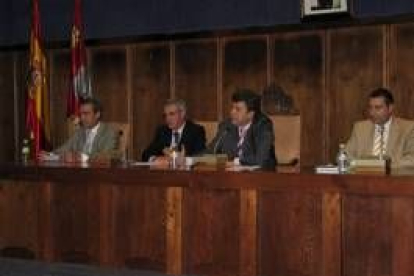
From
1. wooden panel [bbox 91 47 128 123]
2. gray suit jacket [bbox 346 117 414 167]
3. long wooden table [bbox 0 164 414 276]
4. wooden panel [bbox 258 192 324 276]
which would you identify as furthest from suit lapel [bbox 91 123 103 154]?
wooden panel [bbox 258 192 324 276]

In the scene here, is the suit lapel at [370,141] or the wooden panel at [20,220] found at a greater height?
the suit lapel at [370,141]

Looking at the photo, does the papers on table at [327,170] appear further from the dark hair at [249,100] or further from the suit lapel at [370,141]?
the dark hair at [249,100]

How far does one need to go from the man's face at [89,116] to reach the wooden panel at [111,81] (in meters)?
1.63

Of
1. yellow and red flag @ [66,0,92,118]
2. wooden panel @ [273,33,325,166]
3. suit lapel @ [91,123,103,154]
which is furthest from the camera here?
Answer: yellow and red flag @ [66,0,92,118]

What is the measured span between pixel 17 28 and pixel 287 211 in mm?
5160

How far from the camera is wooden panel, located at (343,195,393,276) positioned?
3.80 metres

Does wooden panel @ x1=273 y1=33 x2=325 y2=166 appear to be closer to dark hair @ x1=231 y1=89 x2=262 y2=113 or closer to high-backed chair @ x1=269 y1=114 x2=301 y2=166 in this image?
high-backed chair @ x1=269 y1=114 x2=301 y2=166

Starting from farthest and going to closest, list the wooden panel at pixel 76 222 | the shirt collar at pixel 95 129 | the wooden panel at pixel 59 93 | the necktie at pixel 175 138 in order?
the wooden panel at pixel 59 93, the shirt collar at pixel 95 129, the necktie at pixel 175 138, the wooden panel at pixel 76 222

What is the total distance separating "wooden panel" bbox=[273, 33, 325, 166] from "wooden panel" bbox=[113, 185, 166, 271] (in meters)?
2.41

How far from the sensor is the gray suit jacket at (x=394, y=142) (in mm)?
4840

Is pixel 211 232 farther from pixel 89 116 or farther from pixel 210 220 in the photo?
pixel 89 116

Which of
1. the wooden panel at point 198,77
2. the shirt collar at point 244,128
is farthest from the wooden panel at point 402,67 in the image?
the wooden panel at point 198,77

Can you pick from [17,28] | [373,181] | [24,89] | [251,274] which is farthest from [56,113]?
[373,181]

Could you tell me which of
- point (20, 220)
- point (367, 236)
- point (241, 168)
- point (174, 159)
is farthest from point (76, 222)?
point (367, 236)
